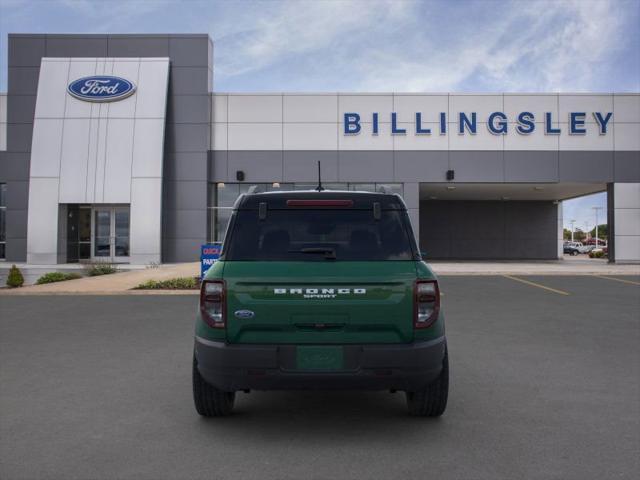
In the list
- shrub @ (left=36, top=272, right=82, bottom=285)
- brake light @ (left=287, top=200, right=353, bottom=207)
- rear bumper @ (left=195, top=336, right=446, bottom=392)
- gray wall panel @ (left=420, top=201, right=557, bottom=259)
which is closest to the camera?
rear bumper @ (left=195, top=336, right=446, bottom=392)

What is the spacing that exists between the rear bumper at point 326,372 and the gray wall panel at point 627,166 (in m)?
27.1

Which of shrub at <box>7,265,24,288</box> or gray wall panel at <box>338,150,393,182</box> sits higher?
gray wall panel at <box>338,150,393,182</box>

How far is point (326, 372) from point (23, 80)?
2876cm

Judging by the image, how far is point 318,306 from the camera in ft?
12.1

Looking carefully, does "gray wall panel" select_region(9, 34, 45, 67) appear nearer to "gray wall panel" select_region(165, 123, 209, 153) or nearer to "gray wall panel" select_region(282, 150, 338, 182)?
"gray wall panel" select_region(165, 123, 209, 153)

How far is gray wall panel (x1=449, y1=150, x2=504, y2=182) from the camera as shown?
86.0 feet

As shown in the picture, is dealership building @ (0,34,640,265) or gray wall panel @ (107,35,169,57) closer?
dealership building @ (0,34,640,265)

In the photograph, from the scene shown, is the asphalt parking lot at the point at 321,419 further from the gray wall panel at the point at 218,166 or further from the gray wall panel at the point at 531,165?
the gray wall panel at the point at 531,165

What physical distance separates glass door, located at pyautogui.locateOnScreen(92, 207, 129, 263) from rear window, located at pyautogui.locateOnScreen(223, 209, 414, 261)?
2411 centimetres

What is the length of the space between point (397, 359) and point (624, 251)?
2688cm

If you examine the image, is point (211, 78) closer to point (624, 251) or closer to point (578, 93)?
point (578, 93)

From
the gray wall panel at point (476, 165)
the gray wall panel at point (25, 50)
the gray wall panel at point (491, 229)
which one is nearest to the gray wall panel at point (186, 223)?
the gray wall panel at point (25, 50)

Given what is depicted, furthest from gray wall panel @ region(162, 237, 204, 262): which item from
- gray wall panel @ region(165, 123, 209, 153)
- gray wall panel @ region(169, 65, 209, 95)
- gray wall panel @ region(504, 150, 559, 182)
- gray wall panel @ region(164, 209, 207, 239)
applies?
gray wall panel @ region(504, 150, 559, 182)

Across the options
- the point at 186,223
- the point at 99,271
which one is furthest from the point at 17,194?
the point at 99,271
